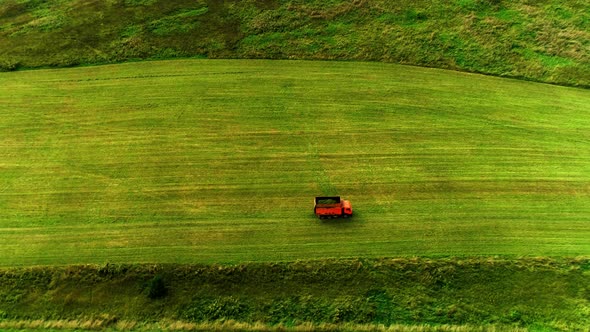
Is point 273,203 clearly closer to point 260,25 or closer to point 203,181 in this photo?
point 203,181

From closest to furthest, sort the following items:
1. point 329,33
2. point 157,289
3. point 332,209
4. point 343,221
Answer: point 157,289
point 332,209
point 343,221
point 329,33

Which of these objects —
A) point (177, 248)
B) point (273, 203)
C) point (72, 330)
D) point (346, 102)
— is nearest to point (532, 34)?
point (346, 102)

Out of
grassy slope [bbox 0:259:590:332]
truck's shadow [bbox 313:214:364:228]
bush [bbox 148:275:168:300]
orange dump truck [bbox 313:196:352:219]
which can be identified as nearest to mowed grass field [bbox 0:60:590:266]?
truck's shadow [bbox 313:214:364:228]

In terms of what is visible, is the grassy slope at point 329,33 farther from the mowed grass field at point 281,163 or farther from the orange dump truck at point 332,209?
the orange dump truck at point 332,209

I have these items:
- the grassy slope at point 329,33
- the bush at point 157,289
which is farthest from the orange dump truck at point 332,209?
the grassy slope at point 329,33

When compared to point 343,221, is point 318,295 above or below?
below

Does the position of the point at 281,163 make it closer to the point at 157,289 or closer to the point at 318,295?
the point at 318,295

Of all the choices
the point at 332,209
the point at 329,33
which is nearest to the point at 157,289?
the point at 332,209
